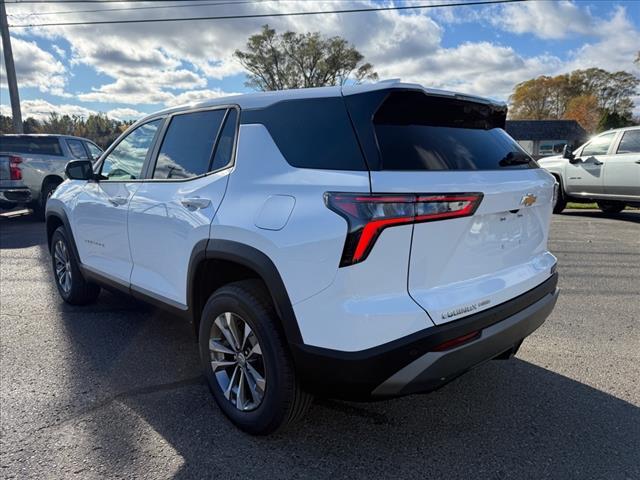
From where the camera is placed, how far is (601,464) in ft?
7.57

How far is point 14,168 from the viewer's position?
10.2 m

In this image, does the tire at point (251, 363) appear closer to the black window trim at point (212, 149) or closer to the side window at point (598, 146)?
the black window trim at point (212, 149)

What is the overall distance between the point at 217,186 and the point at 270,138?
16.7 inches

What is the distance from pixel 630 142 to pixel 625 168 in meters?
0.55

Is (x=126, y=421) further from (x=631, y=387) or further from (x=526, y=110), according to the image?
(x=526, y=110)

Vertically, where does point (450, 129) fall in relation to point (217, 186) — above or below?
above

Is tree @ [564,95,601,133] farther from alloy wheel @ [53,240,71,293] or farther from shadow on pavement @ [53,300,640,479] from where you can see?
alloy wheel @ [53,240,71,293]

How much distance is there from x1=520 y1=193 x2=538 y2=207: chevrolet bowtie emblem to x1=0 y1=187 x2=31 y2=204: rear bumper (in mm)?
10937

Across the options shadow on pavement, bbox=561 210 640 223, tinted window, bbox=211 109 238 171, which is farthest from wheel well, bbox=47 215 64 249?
shadow on pavement, bbox=561 210 640 223

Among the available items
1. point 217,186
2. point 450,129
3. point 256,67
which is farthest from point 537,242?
point 256,67

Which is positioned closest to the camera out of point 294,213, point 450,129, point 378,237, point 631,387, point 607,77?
point 378,237

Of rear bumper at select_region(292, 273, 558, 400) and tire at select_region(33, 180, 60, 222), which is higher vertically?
rear bumper at select_region(292, 273, 558, 400)

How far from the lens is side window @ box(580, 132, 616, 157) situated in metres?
9.68

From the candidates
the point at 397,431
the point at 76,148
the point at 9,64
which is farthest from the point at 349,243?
the point at 9,64
